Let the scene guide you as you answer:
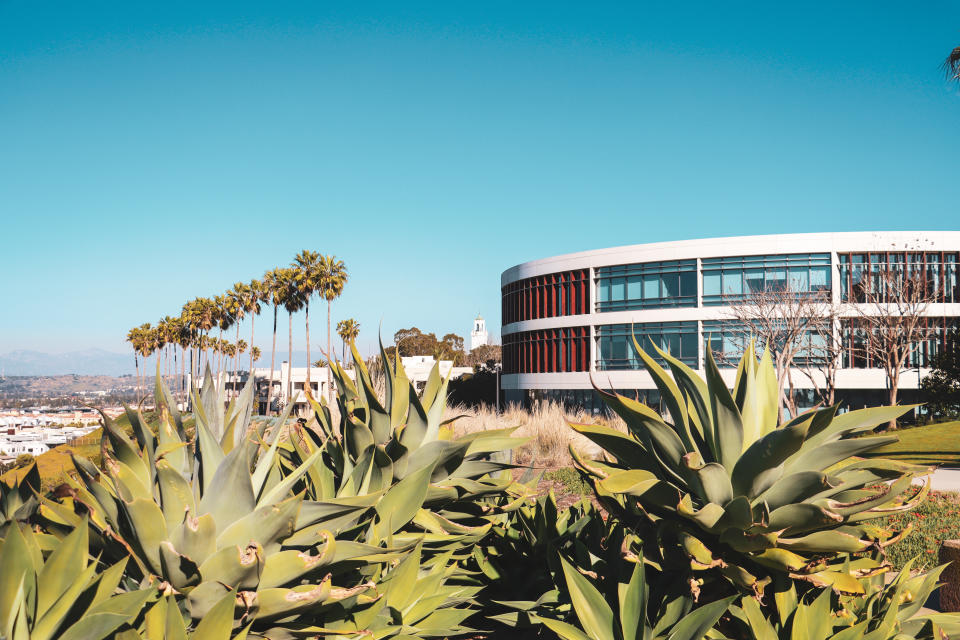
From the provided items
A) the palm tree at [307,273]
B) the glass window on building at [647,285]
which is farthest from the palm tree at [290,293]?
the glass window on building at [647,285]

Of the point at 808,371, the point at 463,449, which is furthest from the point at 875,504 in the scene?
the point at 808,371

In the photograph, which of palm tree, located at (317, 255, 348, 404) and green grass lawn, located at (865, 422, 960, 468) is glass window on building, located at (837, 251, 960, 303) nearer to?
green grass lawn, located at (865, 422, 960, 468)

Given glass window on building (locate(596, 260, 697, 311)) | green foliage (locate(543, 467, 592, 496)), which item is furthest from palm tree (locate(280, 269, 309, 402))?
green foliage (locate(543, 467, 592, 496))

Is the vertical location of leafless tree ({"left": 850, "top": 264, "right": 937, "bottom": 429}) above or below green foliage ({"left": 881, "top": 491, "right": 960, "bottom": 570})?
above

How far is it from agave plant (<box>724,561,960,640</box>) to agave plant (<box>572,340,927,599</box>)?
0.34ft

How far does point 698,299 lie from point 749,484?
3947 cm

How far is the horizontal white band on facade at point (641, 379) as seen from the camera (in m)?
35.7

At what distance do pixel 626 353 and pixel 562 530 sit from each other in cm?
3816

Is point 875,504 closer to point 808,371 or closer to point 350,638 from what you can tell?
point 350,638

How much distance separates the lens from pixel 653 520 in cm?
281

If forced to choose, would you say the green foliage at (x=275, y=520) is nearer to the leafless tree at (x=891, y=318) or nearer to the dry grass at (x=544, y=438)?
the dry grass at (x=544, y=438)

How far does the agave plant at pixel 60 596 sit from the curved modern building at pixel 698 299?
3477 cm

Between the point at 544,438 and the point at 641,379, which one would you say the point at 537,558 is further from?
the point at 641,379

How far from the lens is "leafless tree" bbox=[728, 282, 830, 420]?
3003 cm
